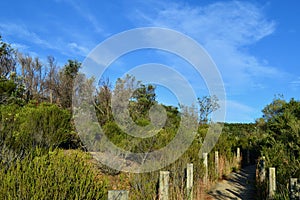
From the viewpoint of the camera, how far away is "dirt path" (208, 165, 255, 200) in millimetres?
7363

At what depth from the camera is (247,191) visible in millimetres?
8086

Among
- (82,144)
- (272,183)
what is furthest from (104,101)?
(272,183)

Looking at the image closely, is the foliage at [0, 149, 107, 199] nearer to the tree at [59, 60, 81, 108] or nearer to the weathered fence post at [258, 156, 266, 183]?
the weathered fence post at [258, 156, 266, 183]

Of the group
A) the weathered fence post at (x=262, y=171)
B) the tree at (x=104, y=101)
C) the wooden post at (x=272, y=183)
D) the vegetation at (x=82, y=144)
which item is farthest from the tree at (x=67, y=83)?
the wooden post at (x=272, y=183)

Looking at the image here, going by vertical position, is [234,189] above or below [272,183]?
below

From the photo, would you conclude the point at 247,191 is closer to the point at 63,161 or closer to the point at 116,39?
the point at 116,39

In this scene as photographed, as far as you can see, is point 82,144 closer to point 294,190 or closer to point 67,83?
point 294,190

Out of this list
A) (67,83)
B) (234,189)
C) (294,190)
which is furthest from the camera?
(67,83)

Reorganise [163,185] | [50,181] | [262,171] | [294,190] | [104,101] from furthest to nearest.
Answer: [104,101]
[262,171]
[163,185]
[294,190]
[50,181]

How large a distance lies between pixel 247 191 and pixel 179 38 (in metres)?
4.67

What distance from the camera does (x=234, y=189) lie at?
8242mm

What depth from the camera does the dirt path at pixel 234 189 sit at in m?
7.36

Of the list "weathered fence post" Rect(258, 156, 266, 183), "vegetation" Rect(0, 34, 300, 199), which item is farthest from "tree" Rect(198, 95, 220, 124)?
"weathered fence post" Rect(258, 156, 266, 183)

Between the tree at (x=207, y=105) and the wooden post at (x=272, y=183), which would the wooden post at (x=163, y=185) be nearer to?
the wooden post at (x=272, y=183)
